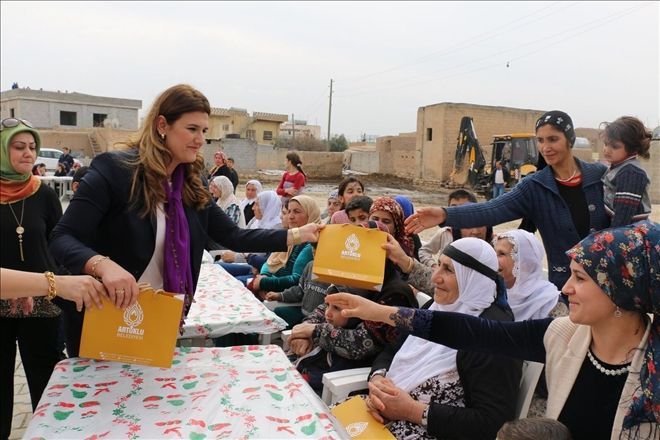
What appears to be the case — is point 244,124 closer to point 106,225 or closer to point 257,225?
point 257,225

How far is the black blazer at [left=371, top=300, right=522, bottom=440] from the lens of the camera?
215 cm

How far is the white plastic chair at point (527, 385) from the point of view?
2299 millimetres

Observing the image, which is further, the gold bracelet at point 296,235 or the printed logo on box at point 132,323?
the gold bracelet at point 296,235

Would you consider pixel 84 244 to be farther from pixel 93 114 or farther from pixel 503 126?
pixel 93 114

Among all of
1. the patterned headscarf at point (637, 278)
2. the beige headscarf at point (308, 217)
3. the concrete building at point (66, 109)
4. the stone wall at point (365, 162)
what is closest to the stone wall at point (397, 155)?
the stone wall at point (365, 162)

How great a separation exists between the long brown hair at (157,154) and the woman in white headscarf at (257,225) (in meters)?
3.26

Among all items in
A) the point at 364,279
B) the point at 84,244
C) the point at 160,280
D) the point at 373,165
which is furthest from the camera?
the point at 373,165

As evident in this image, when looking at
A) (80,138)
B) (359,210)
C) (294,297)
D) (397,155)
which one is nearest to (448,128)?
(397,155)

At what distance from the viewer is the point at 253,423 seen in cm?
177

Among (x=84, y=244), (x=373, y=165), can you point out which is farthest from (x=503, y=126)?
(x=84, y=244)

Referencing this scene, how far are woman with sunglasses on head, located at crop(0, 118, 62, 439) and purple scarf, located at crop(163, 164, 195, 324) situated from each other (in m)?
1.29

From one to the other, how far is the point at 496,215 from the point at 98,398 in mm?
2580

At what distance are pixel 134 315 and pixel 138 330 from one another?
0.20ft

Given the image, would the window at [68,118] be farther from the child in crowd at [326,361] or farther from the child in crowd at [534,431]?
the child in crowd at [534,431]
